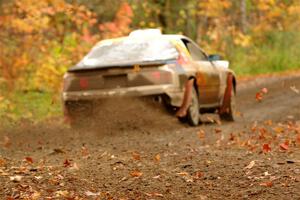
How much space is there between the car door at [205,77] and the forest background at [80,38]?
258 cm

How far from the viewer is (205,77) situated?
43.6 ft

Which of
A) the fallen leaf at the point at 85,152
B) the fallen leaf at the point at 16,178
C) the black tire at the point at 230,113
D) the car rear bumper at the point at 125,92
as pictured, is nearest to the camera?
the fallen leaf at the point at 16,178

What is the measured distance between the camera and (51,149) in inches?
392

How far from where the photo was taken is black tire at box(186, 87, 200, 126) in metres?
12.7

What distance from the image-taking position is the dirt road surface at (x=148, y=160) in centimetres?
650

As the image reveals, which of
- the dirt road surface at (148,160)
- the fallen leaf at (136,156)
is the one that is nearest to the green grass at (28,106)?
the dirt road surface at (148,160)

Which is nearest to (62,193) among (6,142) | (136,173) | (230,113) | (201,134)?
(136,173)

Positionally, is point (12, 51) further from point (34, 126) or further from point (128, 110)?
point (128, 110)

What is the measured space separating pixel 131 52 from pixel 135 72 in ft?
2.32

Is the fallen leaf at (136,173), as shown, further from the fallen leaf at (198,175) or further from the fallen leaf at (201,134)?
the fallen leaf at (201,134)

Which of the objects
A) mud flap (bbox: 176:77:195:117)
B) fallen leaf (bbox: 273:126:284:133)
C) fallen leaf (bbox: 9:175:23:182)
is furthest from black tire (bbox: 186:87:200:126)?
fallen leaf (bbox: 9:175:23:182)

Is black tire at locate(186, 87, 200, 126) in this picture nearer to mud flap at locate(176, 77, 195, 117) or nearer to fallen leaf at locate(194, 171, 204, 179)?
mud flap at locate(176, 77, 195, 117)

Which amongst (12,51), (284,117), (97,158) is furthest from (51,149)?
(12,51)

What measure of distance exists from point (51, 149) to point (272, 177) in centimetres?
394
